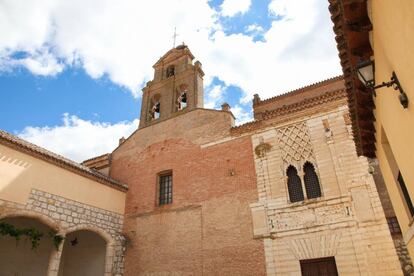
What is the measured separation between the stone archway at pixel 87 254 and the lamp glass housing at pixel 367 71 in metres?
10.8

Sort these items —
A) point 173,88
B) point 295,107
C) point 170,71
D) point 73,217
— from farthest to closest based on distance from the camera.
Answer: point 170,71
point 173,88
point 295,107
point 73,217

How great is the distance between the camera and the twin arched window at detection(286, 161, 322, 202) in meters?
9.88

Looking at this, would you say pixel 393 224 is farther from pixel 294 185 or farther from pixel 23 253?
pixel 23 253

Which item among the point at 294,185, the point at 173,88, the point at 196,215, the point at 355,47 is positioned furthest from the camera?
the point at 173,88

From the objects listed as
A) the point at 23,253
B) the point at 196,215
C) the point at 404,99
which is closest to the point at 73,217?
the point at 23,253

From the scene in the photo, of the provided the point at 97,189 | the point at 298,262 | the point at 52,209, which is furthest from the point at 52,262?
the point at 298,262

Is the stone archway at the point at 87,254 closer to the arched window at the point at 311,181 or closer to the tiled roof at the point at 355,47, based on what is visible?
the arched window at the point at 311,181

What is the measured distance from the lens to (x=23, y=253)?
456 inches

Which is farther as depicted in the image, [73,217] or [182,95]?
[182,95]

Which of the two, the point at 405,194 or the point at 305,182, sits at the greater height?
the point at 305,182

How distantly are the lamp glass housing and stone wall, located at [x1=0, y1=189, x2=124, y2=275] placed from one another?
9658 millimetres

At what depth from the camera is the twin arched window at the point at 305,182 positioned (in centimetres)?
988

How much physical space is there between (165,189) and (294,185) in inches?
218

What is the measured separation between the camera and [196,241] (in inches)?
433
